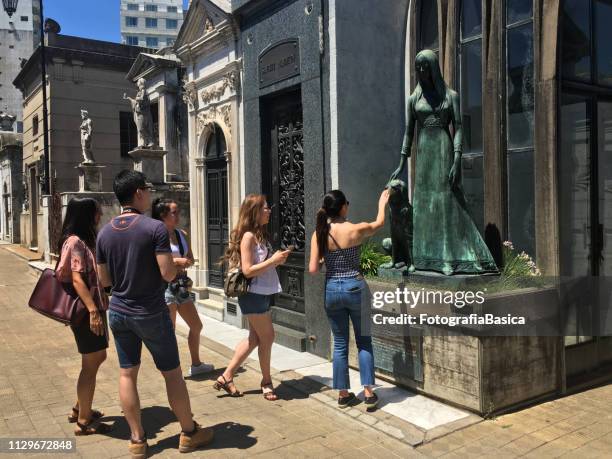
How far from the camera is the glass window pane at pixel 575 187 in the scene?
5.56m

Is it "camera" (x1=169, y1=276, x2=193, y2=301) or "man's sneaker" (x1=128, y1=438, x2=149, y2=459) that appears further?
"camera" (x1=169, y1=276, x2=193, y2=301)

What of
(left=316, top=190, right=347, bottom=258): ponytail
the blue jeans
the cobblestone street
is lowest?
the cobblestone street

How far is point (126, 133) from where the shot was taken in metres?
22.0

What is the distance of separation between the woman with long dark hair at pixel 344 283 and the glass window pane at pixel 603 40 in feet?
10.6

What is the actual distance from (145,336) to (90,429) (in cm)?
114

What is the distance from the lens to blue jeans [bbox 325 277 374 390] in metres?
4.50

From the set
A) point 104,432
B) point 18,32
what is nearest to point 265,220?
point 104,432

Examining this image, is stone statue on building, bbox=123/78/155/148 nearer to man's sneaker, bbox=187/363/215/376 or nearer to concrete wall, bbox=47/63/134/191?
man's sneaker, bbox=187/363/215/376

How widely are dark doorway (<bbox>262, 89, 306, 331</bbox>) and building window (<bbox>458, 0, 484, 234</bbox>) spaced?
2134 millimetres

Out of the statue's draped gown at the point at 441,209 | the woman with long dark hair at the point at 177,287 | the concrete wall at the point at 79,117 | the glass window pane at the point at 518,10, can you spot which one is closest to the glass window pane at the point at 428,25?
the glass window pane at the point at 518,10

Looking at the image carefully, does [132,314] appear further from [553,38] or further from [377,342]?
[553,38]

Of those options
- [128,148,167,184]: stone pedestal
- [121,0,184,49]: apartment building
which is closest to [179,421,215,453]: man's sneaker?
[128,148,167,184]: stone pedestal

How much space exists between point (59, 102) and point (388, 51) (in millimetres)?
18086

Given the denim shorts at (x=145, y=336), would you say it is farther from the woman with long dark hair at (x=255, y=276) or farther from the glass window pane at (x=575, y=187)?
the glass window pane at (x=575, y=187)
